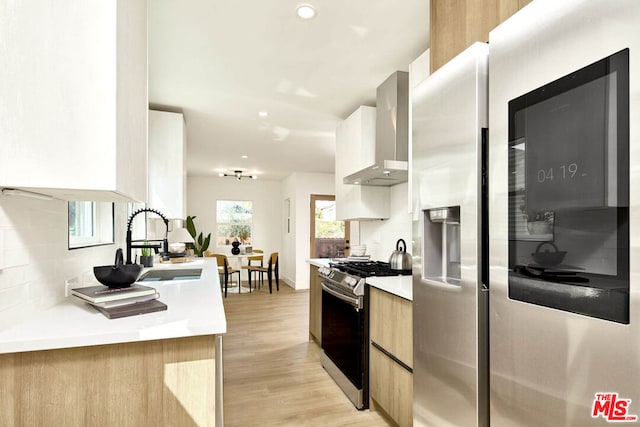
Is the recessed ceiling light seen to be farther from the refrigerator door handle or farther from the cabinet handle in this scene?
the cabinet handle

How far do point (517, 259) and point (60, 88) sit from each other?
56.5 inches

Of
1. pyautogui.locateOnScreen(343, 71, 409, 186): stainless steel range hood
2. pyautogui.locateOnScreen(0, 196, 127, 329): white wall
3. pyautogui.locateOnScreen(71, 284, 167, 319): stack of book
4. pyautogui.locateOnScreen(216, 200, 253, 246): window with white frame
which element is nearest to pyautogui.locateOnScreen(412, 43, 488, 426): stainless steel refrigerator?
pyautogui.locateOnScreen(71, 284, 167, 319): stack of book

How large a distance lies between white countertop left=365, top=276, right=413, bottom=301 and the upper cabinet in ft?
4.75

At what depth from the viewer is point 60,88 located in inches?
40.5

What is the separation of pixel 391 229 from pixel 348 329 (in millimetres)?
1232

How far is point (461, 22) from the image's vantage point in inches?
57.3

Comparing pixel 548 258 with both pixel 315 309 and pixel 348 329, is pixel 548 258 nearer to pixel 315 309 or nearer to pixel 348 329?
pixel 348 329

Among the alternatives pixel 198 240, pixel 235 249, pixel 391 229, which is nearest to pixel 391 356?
pixel 391 229

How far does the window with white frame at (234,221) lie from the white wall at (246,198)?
10cm

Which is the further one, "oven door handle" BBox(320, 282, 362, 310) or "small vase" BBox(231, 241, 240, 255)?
"small vase" BBox(231, 241, 240, 255)

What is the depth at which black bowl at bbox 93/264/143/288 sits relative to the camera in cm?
140

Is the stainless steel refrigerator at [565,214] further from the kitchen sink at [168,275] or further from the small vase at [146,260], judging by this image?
the small vase at [146,260]

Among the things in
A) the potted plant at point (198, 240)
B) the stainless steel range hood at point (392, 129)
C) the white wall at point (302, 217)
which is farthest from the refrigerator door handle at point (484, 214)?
the potted plant at point (198, 240)

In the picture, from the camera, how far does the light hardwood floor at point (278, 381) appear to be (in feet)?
7.50
